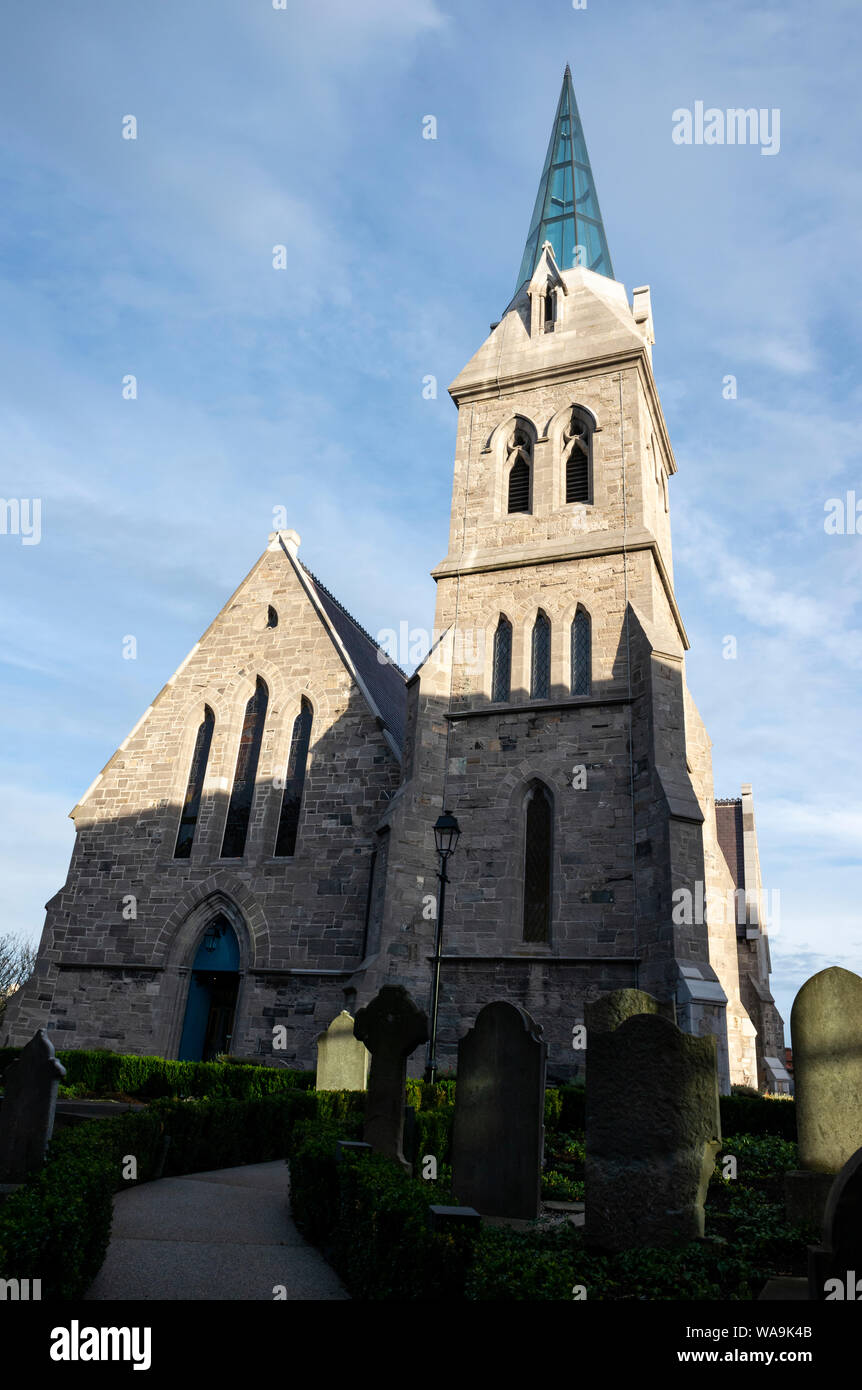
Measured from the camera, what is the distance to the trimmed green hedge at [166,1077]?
13.9 meters

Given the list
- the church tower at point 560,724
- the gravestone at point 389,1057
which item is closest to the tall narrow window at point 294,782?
the church tower at point 560,724

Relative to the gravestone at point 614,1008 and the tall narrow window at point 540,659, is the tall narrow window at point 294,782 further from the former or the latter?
the gravestone at point 614,1008

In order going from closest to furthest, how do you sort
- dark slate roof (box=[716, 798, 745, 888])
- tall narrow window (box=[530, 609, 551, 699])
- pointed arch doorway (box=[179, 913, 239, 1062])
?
pointed arch doorway (box=[179, 913, 239, 1062]) < tall narrow window (box=[530, 609, 551, 699]) < dark slate roof (box=[716, 798, 745, 888])

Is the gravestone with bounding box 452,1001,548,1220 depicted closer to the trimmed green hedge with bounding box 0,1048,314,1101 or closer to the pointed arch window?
the trimmed green hedge with bounding box 0,1048,314,1101

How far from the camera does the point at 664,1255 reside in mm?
5973

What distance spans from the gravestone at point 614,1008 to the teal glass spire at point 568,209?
23277mm

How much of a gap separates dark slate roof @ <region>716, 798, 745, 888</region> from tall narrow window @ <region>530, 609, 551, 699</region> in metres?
13.4

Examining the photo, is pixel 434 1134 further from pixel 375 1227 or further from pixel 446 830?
pixel 446 830

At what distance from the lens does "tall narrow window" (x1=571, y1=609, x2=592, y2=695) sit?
60.2ft

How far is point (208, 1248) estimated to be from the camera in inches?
265

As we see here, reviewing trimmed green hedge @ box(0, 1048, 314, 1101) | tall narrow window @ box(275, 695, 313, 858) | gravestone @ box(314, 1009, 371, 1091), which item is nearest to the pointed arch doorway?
tall narrow window @ box(275, 695, 313, 858)
